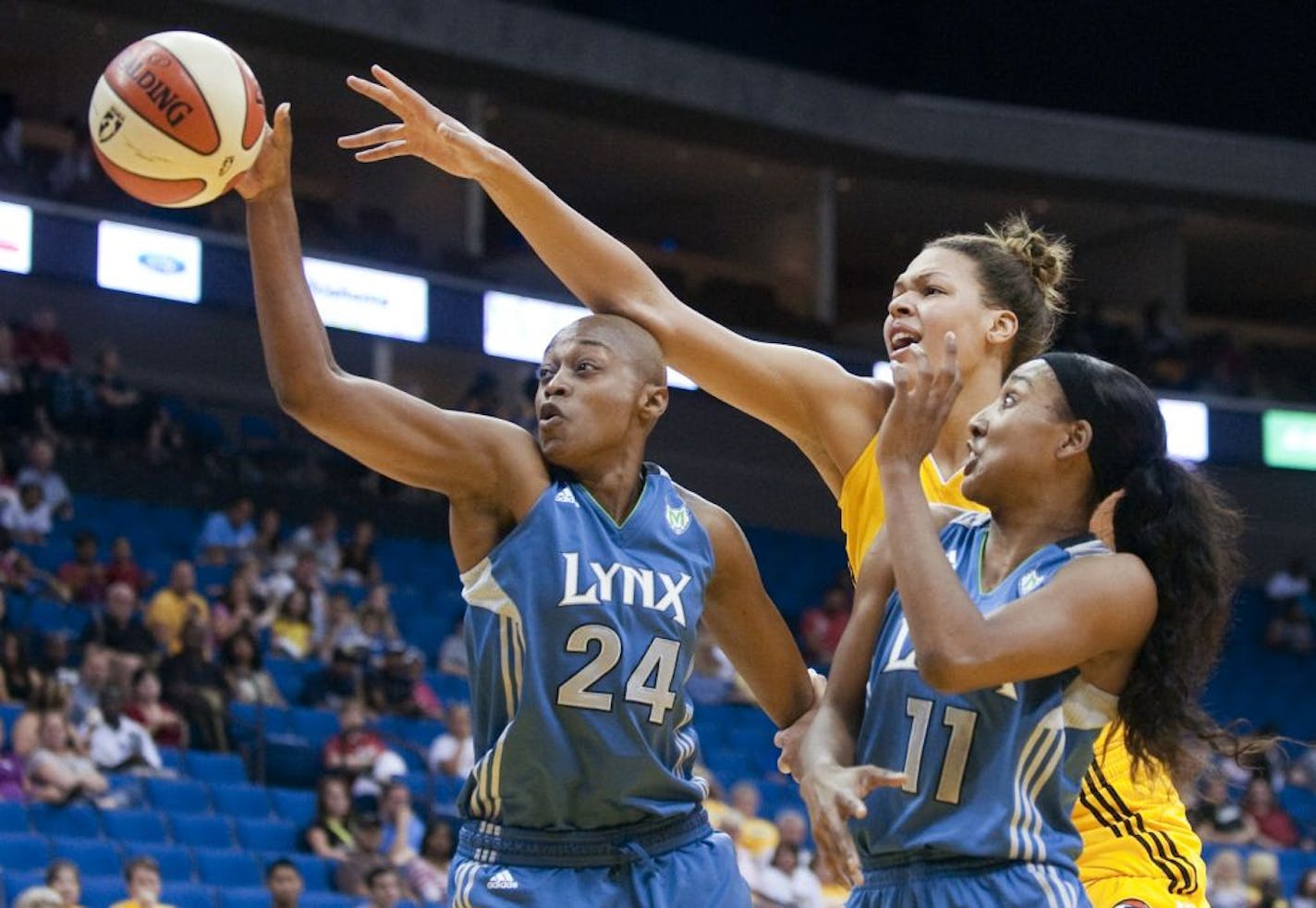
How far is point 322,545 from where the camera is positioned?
16.9 meters

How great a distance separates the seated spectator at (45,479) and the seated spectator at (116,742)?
13.8ft

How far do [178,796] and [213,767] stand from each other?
0.59m

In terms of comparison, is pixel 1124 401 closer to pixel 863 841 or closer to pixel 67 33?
pixel 863 841

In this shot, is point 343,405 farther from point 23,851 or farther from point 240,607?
point 240,607

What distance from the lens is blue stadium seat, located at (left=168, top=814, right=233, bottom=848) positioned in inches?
464

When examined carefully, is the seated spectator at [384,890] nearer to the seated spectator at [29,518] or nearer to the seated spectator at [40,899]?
the seated spectator at [40,899]

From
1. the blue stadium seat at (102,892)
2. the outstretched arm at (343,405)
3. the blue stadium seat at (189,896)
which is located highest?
the outstretched arm at (343,405)

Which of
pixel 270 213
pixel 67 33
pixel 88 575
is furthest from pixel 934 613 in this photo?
pixel 67 33

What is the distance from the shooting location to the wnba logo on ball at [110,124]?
4328 millimetres

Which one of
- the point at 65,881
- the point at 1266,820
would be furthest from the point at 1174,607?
the point at 1266,820

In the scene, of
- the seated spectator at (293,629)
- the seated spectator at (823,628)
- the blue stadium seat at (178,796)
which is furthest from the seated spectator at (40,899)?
the seated spectator at (823,628)

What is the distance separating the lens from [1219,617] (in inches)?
143

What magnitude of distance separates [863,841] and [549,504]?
94cm

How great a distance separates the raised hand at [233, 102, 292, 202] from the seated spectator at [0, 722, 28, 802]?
8.03m
